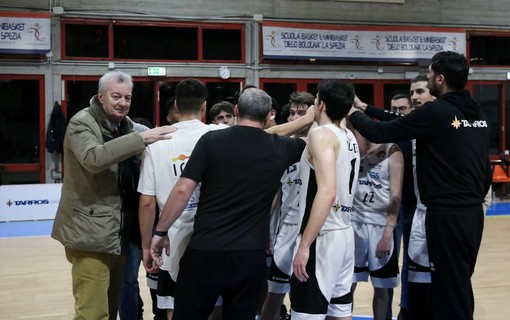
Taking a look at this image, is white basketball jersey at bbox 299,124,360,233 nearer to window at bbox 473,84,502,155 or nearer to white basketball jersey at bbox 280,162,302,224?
white basketball jersey at bbox 280,162,302,224

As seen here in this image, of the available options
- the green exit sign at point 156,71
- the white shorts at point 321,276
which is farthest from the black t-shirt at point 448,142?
the green exit sign at point 156,71

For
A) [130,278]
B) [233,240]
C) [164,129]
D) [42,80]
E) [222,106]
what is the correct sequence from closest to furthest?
[233,240]
[164,129]
[130,278]
[222,106]
[42,80]

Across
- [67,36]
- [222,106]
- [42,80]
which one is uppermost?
[67,36]

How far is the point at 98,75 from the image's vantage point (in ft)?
40.2

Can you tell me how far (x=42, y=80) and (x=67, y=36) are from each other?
109 cm

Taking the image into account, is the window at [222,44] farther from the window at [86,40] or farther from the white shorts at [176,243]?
the white shorts at [176,243]

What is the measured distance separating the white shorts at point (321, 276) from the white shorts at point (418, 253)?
3.24ft

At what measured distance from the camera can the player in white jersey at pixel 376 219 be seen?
4.19 m

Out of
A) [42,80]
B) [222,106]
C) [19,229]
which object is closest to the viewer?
[222,106]

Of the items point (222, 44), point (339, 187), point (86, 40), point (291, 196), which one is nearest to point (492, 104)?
point (222, 44)

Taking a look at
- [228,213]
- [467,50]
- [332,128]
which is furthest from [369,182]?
[467,50]

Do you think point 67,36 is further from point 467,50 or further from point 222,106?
point 467,50

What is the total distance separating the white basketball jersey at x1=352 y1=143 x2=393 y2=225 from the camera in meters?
4.25

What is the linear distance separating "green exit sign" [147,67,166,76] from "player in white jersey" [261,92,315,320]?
875 centimetres
